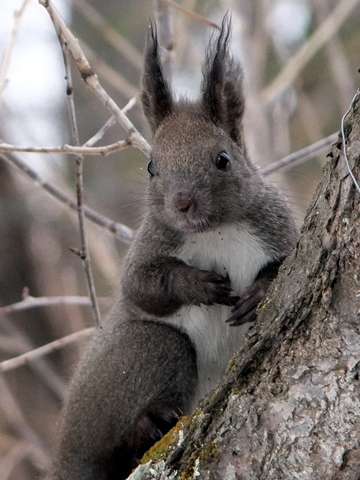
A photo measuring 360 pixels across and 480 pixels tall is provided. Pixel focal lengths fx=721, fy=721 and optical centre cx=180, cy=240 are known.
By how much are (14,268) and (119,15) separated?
305 centimetres

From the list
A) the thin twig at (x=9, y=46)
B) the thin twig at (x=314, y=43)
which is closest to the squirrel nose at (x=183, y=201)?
the thin twig at (x=9, y=46)

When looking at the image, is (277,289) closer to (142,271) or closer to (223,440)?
(223,440)

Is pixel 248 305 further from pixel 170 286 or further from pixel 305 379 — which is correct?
pixel 305 379

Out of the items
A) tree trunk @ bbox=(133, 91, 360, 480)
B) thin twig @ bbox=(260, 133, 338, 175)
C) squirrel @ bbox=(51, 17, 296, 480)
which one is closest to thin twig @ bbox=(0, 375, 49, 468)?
squirrel @ bbox=(51, 17, 296, 480)

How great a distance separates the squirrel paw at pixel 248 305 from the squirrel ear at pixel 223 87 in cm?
76

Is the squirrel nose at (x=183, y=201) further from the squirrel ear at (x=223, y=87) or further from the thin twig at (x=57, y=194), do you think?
the thin twig at (x=57, y=194)

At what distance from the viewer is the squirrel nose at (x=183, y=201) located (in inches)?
98.9

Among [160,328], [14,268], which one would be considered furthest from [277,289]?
[14,268]

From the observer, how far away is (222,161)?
2.72m

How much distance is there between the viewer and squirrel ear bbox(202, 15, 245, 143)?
8.98 ft

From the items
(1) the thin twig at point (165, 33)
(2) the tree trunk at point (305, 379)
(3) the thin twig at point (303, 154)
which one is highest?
(1) the thin twig at point (165, 33)

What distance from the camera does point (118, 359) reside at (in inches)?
105

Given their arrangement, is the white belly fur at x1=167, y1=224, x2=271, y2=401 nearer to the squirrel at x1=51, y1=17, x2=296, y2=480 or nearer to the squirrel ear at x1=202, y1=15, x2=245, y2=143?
the squirrel at x1=51, y1=17, x2=296, y2=480

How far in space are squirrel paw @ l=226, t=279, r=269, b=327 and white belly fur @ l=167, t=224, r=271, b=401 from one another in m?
0.24
